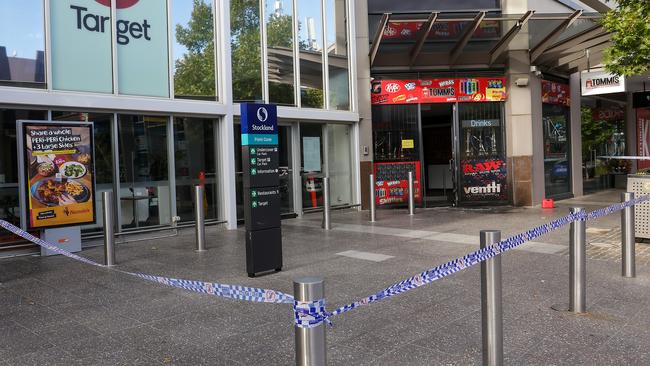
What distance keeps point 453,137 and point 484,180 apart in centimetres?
145

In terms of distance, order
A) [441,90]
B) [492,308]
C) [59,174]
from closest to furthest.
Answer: [492,308] < [59,174] < [441,90]

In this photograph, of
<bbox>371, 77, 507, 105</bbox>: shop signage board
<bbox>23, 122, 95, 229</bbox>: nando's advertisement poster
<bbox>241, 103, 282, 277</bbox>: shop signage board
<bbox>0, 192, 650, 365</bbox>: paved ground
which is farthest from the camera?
<bbox>371, 77, 507, 105</bbox>: shop signage board

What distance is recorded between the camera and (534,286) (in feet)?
19.9

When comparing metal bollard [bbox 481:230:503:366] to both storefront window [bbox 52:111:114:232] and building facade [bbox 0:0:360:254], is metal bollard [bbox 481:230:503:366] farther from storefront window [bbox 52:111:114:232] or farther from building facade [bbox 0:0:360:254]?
storefront window [bbox 52:111:114:232]

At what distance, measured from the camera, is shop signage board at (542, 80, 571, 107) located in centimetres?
1560

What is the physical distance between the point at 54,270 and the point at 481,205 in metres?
10.9

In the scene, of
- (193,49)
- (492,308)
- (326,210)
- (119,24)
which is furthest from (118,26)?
(492,308)

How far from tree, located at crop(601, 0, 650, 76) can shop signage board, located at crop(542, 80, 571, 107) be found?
7.83m

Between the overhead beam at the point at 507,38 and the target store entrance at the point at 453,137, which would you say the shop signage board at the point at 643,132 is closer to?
the target store entrance at the point at 453,137

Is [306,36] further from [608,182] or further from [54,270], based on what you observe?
[608,182]

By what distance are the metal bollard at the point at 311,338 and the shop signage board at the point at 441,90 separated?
41.7 feet

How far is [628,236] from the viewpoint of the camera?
6215mm

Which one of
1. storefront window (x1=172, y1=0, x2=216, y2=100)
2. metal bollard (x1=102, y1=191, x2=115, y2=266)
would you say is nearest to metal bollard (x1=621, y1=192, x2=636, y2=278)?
metal bollard (x1=102, y1=191, x2=115, y2=266)

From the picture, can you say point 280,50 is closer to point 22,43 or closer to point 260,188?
point 22,43
